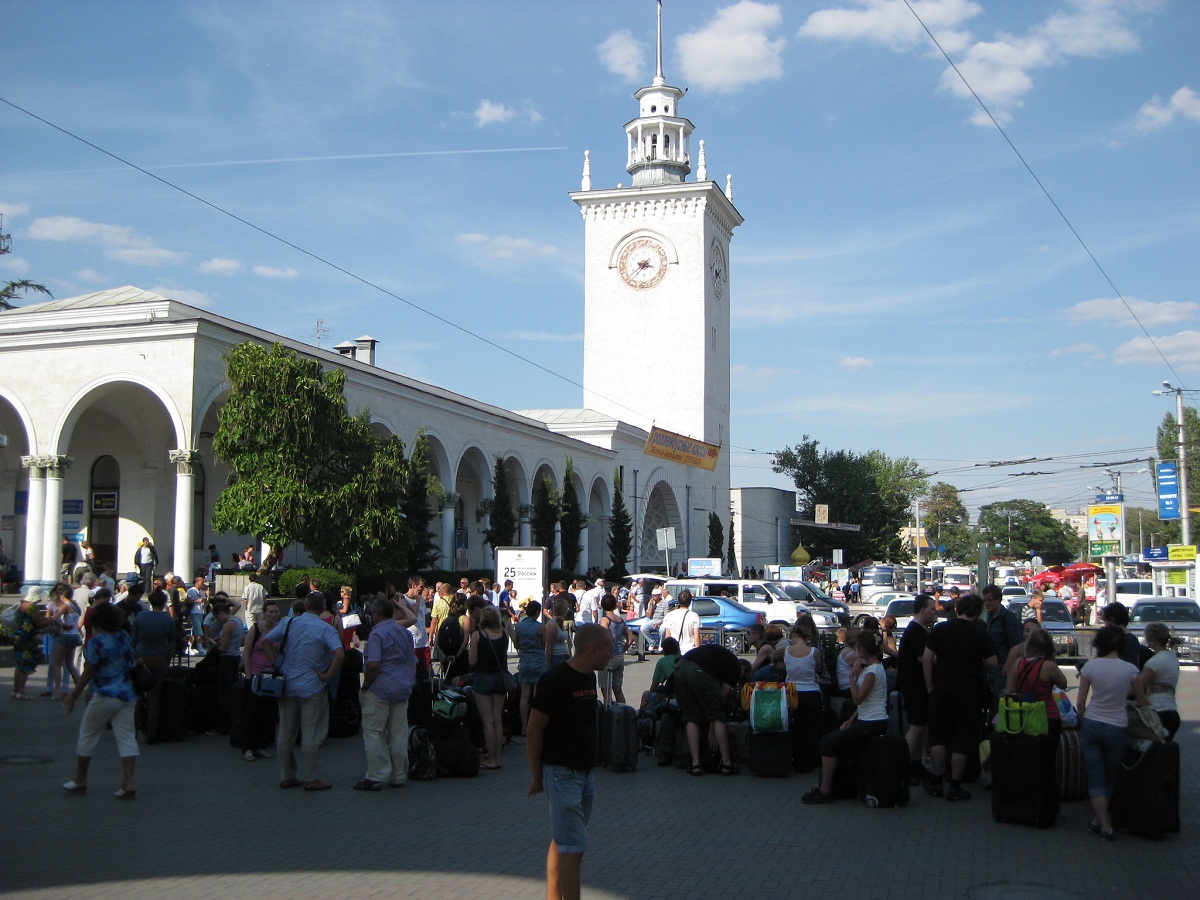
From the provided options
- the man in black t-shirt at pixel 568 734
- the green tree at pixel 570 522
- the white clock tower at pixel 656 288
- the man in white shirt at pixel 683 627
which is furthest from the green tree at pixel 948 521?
the man in black t-shirt at pixel 568 734

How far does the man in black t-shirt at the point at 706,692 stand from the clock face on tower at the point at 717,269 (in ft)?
180

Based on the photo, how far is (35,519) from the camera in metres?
27.8

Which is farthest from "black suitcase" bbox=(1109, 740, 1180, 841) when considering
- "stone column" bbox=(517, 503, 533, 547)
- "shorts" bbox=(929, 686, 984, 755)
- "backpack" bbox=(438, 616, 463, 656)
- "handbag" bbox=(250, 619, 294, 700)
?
"stone column" bbox=(517, 503, 533, 547)

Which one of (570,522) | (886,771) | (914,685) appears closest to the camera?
(886,771)

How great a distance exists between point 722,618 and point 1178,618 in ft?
31.9

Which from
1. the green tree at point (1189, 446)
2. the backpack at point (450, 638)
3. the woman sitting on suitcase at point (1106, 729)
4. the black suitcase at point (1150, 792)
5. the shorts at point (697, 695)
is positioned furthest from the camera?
Answer: the green tree at point (1189, 446)

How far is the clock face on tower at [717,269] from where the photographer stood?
6544 centimetres

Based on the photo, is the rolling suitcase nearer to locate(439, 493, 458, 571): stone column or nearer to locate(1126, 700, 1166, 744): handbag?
locate(1126, 700, 1166, 744): handbag

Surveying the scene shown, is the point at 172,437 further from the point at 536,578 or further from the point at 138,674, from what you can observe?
the point at 138,674

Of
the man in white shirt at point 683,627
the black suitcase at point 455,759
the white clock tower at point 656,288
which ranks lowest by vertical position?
the black suitcase at point 455,759

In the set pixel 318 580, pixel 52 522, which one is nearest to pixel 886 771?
pixel 318 580

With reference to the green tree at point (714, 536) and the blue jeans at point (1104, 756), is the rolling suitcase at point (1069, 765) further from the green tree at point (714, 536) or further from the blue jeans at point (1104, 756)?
the green tree at point (714, 536)

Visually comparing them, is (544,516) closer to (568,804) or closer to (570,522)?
(570,522)

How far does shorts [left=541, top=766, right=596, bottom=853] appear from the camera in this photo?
5.94m
